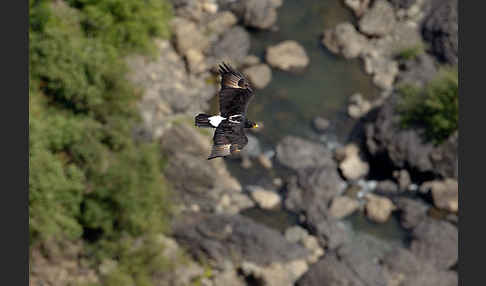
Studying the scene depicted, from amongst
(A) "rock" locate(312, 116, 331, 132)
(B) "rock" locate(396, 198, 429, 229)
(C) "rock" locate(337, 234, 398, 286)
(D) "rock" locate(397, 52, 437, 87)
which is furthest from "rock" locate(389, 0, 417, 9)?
(C) "rock" locate(337, 234, 398, 286)

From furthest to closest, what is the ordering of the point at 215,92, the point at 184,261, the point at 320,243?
1. the point at 215,92
2. the point at 320,243
3. the point at 184,261

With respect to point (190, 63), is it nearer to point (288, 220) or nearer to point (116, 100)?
point (116, 100)

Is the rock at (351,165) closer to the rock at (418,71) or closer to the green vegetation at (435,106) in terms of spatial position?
the green vegetation at (435,106)

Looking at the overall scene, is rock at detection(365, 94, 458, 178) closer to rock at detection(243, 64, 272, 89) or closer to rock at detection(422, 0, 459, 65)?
rock at detection(422, 0, 459, 65)

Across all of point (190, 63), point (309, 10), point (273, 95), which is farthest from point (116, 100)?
point (309, 10)

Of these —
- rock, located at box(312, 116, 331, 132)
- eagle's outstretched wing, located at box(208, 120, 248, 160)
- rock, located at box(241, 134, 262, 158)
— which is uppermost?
eagle's outstretched wing, located at box(208, 120, 248, 160)

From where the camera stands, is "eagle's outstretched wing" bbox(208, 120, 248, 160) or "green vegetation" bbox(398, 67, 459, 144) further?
"green vegetation" bbox(398, 67, 459, 144)
